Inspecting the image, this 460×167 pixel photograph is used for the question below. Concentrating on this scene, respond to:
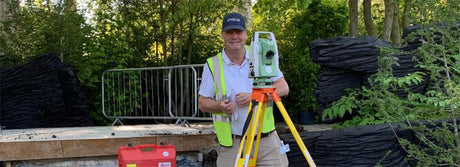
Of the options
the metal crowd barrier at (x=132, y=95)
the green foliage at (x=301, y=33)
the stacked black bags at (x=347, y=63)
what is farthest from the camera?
the green foliage at (x=301, y=33)

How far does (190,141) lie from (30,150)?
68.4 inches

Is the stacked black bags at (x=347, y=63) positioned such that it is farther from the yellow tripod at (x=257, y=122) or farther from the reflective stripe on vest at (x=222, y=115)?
the yellow tripod at (x=257, y=122)

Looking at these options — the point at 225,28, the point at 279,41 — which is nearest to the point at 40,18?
the point at 279,41

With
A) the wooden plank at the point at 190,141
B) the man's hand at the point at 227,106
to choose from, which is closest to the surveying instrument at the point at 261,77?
the man's hand at the point at 227,106

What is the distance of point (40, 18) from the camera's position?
8.45 m

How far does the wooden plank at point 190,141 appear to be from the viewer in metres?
6.43

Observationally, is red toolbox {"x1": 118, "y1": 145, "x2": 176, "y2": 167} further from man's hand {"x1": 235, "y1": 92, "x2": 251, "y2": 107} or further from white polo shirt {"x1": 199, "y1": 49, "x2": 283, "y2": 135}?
man's hand {"x1": 235, "y1": 92, "x2": 251, "y2": 107}

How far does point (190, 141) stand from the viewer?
21.3 feet

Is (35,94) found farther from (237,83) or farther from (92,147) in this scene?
(237,83)

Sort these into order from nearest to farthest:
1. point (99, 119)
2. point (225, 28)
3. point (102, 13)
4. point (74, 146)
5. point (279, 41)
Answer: point (225, 28) < point (74, 146) < point (99, 119) < point (102, 13) < point (279, 41)

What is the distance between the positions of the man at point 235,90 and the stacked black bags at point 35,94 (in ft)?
16.1

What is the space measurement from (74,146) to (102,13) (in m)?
4.16

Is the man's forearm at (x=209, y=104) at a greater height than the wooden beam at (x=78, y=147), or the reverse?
the man's forearm at (x=209, y=104)

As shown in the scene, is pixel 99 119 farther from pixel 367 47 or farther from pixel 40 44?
pixel 367 47
